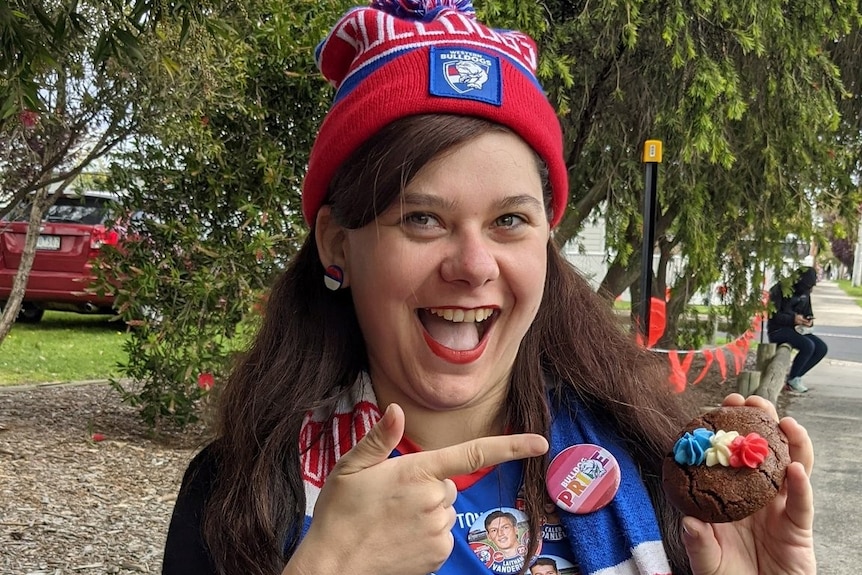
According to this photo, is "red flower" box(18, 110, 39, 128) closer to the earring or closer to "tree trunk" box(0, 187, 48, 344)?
"tree trunk" box(0, 187, 48, 344)

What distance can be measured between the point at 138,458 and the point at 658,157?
4.02 meters

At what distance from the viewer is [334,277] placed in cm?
180

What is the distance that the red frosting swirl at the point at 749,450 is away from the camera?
149 centimetres

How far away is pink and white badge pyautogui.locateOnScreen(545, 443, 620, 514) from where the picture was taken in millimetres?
1621

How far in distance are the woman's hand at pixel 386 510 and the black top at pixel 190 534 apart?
418 millimetres

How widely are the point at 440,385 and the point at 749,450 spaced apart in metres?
0.58

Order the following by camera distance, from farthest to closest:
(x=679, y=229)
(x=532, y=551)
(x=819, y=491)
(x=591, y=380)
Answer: (x=679, y=229) < (x=819, y=491) < (x=591, y=380) < (x=532, y=551)

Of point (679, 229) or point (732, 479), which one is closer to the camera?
point (732, 479)

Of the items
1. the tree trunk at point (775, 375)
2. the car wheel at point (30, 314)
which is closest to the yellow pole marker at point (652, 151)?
the tree trunk at point (775, 375)

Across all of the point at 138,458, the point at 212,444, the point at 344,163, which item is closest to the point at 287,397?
the point at 212,444

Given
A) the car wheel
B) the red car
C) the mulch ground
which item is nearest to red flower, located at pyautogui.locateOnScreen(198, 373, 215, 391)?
the mulch ground

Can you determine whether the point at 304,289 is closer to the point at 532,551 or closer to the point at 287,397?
the point at 287,397

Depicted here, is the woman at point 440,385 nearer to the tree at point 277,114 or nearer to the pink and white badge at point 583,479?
the pink and white badge at point 583,479

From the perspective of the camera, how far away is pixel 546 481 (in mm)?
1661
